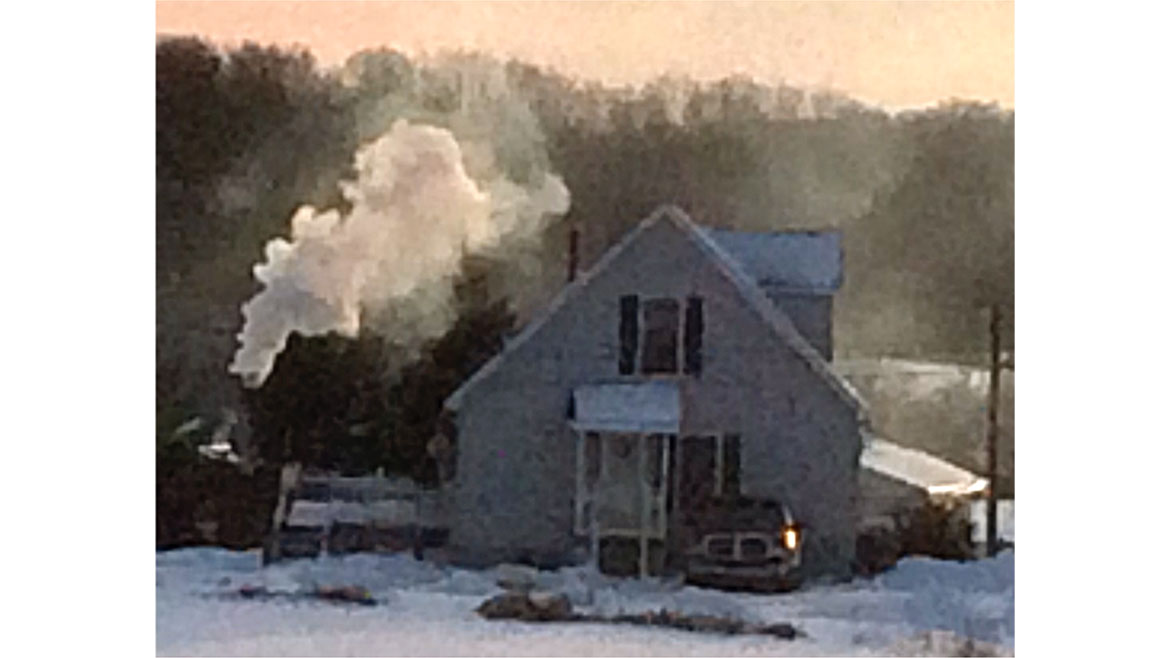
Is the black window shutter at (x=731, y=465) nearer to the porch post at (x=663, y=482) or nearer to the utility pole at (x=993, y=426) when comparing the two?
the porch post at (x=663, y=482)

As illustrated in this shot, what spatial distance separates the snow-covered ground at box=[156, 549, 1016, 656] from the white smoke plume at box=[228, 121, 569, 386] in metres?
0.14

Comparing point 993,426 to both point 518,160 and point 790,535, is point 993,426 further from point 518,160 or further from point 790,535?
point 518,160

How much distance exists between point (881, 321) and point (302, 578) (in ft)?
1.38

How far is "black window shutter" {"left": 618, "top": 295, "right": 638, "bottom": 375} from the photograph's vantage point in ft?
3.89

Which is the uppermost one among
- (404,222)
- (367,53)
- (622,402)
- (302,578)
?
(367,53)

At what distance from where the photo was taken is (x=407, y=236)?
119cm

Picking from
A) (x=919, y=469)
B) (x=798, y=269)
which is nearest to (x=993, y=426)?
(x=919, y=469)

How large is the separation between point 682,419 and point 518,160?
203mm

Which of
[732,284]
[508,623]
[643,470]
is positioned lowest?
[508,623]

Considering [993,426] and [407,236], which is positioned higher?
[407,236]

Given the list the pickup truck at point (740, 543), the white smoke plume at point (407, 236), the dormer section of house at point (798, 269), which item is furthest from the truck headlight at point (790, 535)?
the white smoke plume at point (407, 236)

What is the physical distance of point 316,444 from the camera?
1.19 metres
